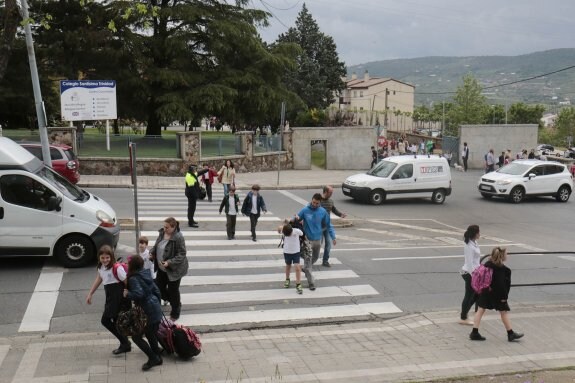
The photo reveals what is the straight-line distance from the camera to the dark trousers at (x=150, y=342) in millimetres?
7012

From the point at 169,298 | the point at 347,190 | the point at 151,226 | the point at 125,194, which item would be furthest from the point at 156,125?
the point at 169,298

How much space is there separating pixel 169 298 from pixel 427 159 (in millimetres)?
16086

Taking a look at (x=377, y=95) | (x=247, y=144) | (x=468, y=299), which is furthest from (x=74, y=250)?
(x=377, y=95)

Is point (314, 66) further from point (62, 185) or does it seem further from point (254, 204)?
point (62, 185)

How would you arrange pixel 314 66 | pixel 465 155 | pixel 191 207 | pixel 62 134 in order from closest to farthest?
pixel 191 207, pixel 62 134, pixel 465 155, pixel 314 66

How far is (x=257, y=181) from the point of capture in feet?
90.8

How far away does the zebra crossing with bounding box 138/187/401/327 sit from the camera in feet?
30.6

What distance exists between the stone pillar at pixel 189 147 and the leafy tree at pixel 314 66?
103ft

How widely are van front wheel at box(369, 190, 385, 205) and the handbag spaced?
15.8 m

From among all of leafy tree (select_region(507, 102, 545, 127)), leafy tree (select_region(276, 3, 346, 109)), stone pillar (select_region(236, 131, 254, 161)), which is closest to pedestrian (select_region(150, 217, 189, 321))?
stone pillar (select_region(236, 131, 254, 161))

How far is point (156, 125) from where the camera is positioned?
121 feet

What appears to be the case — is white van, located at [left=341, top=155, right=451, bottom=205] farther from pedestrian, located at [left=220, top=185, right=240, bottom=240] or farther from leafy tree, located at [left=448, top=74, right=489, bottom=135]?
leafy tree, located at [left=448, top=74, right=489, bottom=135]

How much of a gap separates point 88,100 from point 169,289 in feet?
69.2

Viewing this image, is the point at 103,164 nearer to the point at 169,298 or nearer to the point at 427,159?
the point at 427,159
